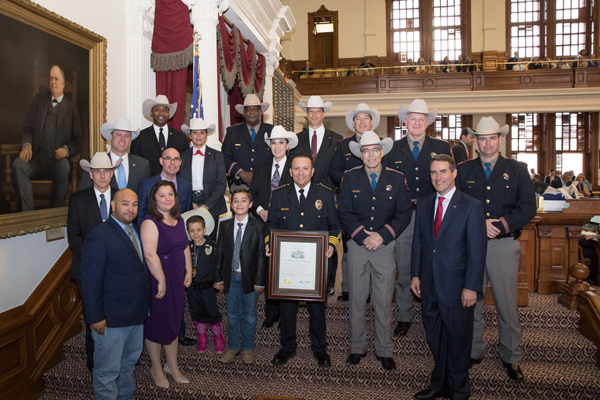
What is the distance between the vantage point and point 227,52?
5828 millimetres

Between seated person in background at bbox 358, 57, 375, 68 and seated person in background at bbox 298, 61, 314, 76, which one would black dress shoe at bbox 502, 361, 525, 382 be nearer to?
seated person in background at bbox 298, 61, 314, 76

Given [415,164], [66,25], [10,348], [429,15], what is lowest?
[10,348]

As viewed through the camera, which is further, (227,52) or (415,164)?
(227,52)

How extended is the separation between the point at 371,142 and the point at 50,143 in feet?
9.68

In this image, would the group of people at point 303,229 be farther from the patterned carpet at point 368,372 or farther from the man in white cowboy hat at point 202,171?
the patterned carpet at point 368,372

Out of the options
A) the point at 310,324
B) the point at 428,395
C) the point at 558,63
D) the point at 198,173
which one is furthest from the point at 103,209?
the point at 558,63

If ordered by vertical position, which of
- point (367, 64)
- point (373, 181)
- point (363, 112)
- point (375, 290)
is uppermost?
point (367, 64)

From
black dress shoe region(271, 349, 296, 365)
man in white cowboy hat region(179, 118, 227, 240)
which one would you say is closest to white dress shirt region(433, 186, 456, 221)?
black dress shoe region(271, 349, 296, 365)

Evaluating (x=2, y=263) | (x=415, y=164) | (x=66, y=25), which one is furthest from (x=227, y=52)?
(x=2, y=263)

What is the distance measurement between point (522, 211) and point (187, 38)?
425cm

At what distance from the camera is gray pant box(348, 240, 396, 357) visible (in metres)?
3.38

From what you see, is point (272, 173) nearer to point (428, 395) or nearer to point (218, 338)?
point (218, 338)

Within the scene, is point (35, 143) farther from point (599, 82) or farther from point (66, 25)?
point (599, 82)

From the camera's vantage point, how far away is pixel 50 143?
3.70m
